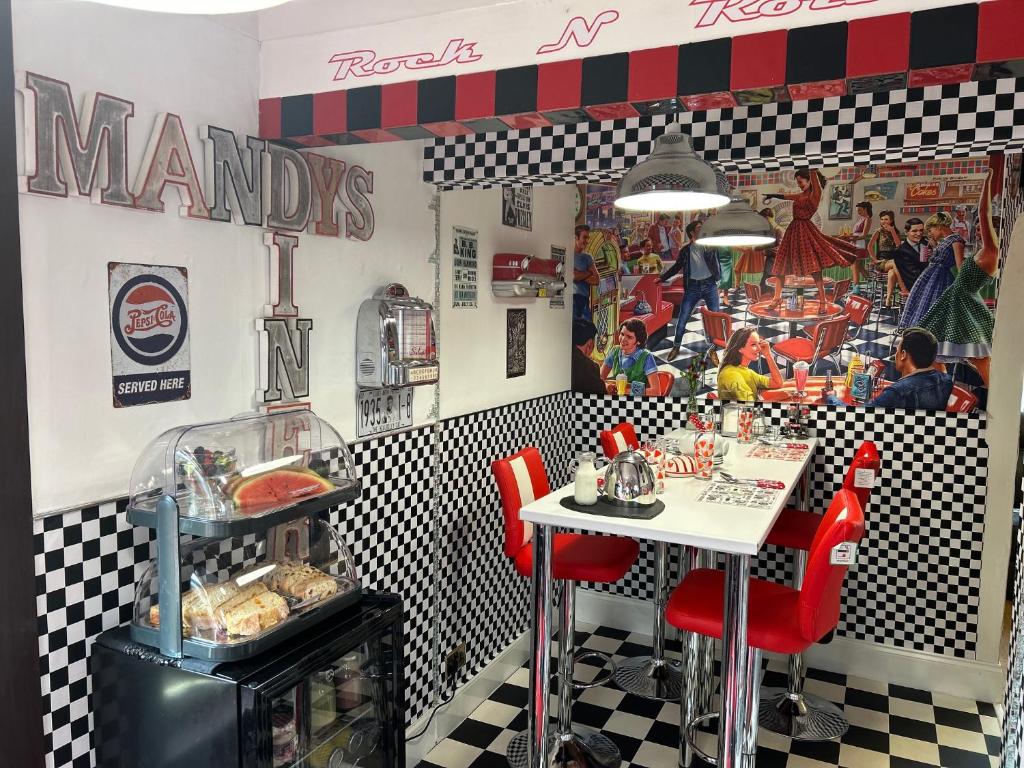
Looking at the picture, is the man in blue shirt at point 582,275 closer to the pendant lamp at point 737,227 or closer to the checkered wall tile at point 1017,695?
the pendant lamp at point 737,227

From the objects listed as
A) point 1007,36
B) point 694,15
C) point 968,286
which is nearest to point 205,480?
A: point 694,15

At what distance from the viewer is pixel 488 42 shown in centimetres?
215

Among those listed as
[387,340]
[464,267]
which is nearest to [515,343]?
[464,267]

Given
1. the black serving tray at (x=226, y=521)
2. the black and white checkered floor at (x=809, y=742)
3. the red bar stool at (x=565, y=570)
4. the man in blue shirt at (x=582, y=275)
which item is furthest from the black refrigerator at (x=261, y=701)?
the man in blue shirt at (x=582, y=275)

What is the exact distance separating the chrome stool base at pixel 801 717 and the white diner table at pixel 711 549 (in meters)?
1.04

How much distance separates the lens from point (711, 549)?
8.72 ft

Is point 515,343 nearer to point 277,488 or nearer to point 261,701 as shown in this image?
point 277,488

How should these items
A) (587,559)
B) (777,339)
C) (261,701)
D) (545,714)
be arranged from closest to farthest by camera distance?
1. (261,701)
2. (545,714)
3. (587,559)
4. (777,339)

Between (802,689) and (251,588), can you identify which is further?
(802,689)

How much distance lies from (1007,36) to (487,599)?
342 cm

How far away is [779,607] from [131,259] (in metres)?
2.55

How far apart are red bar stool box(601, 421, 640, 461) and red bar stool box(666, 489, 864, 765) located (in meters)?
1.20

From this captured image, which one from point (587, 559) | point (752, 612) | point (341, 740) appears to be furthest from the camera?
point (587, 559)

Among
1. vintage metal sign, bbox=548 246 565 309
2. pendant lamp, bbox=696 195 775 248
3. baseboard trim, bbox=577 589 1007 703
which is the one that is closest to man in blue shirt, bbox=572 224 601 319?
vintage metal sign, bbox=548 246 565 309
